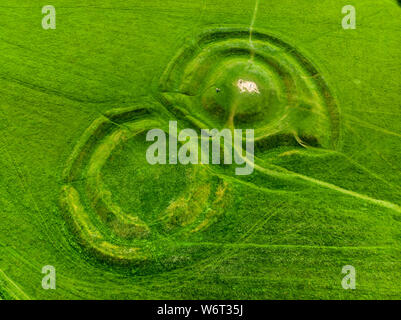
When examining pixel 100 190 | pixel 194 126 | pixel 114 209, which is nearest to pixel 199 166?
pixel 194 126

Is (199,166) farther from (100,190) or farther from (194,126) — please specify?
(100,190)

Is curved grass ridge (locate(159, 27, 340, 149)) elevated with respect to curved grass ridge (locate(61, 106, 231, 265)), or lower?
elevated

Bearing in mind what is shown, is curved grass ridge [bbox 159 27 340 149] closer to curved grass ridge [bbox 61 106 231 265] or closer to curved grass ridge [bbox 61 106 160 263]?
curved grass ridge [bbox 61 106 160 263]

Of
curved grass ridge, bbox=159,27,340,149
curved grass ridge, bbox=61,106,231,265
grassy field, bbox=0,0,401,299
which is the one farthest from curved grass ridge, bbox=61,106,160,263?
curved grass ridge, bbox=159,27,340,149

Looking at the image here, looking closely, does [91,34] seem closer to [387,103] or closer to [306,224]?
[306,224]

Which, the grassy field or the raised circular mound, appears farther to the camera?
the raised circular mound

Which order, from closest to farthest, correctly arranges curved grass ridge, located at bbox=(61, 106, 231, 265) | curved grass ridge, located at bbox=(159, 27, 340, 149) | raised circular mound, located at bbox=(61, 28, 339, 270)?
1. curved grass ridge, located at bbox=(61, 106, 231, 265)
2. raised circular mound, located at bbox=(61, 28, 339, 270)
3. curved grass ridge, located at bbox=(159, 27, 340, 149)

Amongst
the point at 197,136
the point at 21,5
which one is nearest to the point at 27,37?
the point at 21,5
